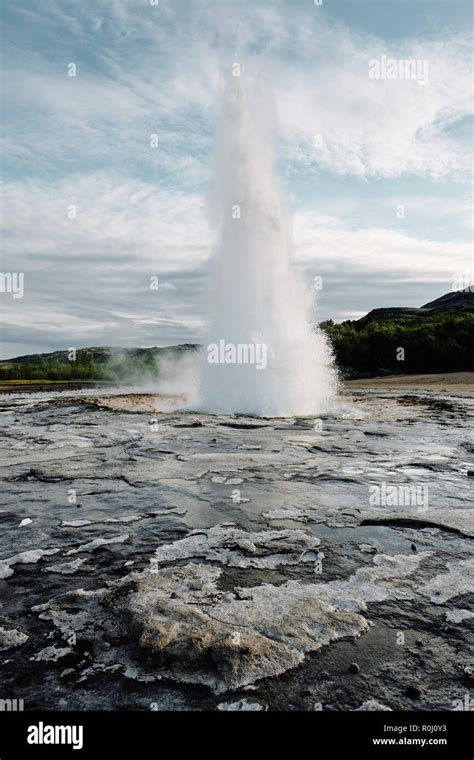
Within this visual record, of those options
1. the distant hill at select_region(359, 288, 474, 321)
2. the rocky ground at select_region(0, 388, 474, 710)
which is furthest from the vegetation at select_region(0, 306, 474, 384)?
the distant hill at select_region(359, 288, 474, 321)

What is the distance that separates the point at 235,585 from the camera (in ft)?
14.9

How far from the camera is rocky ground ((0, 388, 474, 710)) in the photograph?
313 cm

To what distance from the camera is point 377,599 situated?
4262mm
